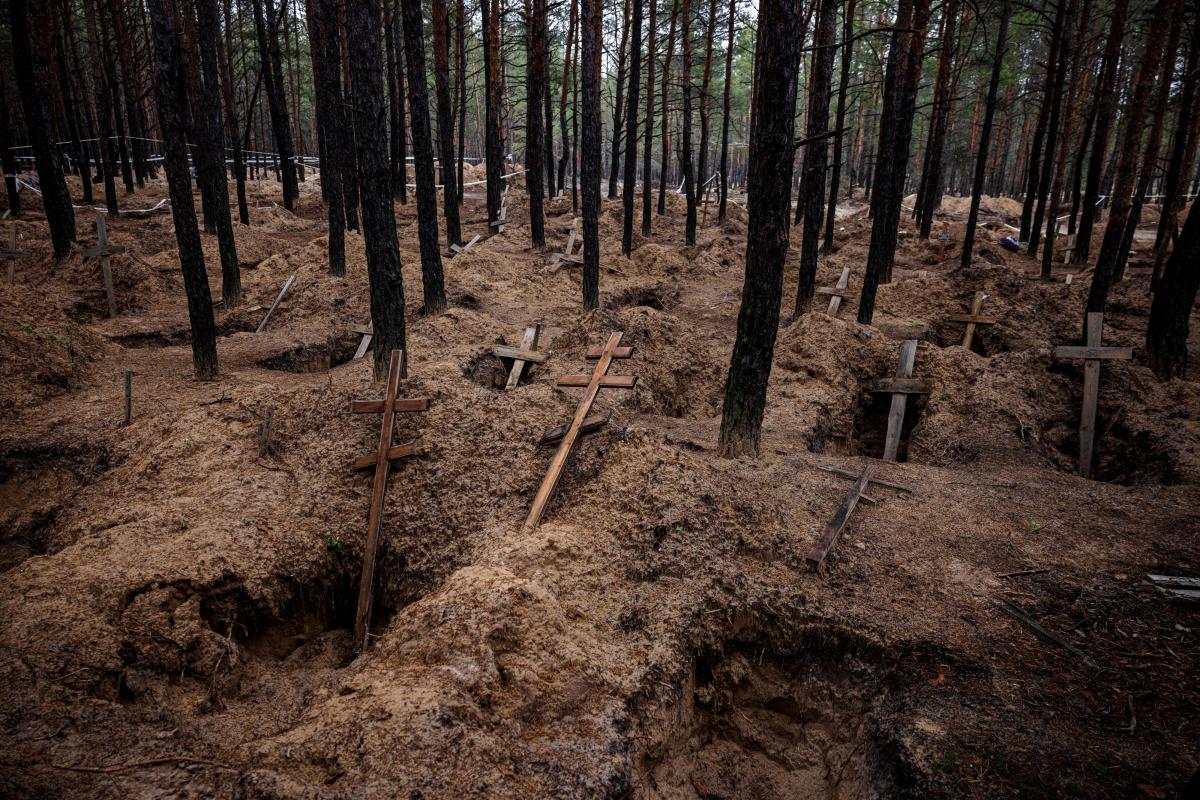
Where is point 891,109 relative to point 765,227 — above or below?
above

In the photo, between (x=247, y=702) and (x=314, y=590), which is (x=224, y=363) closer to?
(x=314, y=590)

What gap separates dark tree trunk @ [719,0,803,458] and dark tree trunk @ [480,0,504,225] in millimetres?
14317

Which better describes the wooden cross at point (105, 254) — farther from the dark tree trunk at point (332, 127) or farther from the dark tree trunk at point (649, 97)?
the dark tree trunk at point (649, 97)

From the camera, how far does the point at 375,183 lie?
27.8 ft

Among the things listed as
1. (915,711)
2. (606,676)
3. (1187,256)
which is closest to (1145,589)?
(915,711)

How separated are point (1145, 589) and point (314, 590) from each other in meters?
7.52

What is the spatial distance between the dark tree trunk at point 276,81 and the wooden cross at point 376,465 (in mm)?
18914

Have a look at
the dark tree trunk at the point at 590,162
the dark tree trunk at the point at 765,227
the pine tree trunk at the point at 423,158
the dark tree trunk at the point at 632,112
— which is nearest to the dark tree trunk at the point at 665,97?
the dark tree trunk at the point at 632,112

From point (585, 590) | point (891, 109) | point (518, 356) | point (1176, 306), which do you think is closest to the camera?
point (585, 590)

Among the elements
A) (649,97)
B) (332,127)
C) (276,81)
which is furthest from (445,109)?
(649,97)

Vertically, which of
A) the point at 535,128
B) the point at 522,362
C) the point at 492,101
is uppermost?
the point at 492,101

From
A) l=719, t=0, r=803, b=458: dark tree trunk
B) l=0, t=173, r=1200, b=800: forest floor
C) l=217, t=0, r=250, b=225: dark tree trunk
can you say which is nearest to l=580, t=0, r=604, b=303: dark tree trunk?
l=0, t=173, r=1200, b=800: forest floor

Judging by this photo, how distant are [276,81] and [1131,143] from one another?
2376 cm

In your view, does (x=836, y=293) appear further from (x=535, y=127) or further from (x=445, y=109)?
(x=445, y=109)
